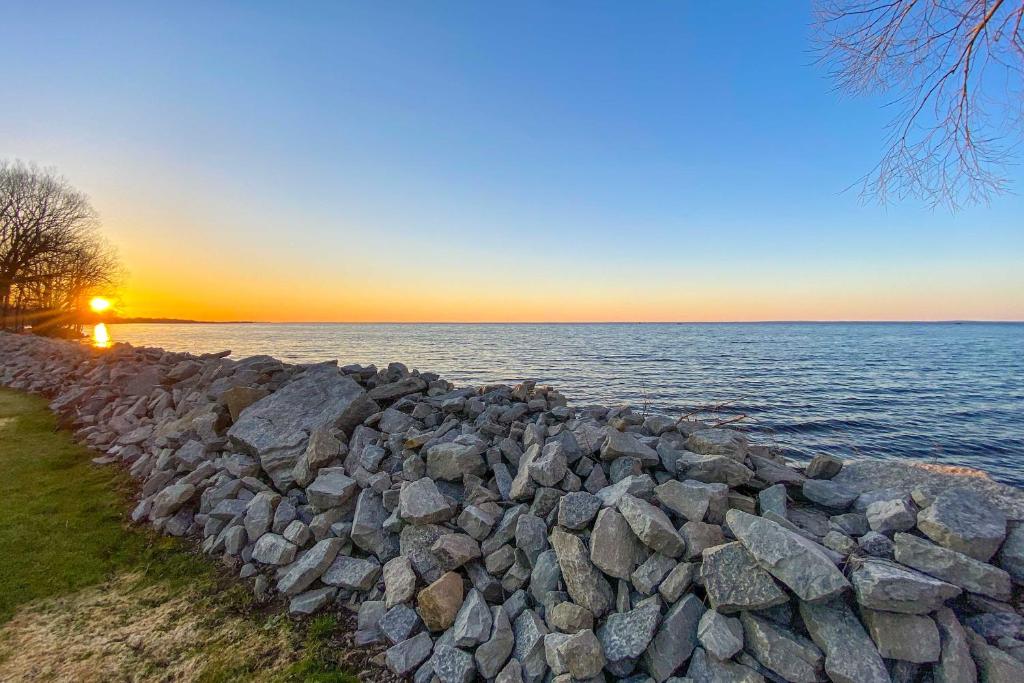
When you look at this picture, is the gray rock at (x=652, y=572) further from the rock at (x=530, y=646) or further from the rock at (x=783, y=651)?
the rock at (x=530, y=646)

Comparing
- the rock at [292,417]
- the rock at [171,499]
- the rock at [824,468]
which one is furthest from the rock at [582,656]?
the rock at [171,499]

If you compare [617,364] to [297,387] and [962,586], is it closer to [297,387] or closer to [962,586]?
[297,387]

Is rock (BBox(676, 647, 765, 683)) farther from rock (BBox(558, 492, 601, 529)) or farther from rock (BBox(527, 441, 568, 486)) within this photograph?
rock (BBox(527, 441, 568, 486))

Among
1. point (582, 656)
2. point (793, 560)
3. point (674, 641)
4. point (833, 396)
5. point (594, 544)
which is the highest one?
point (793, 560)

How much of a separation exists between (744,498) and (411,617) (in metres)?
3.05

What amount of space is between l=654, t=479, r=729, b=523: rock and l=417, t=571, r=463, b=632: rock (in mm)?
1920

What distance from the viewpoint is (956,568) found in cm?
323

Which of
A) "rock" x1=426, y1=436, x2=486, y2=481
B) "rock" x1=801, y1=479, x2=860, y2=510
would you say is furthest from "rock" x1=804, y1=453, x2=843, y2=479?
"rock" x1=426, y1=436, x2=486, y2=481

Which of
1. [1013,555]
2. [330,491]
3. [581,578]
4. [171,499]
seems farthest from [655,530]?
[171,499]

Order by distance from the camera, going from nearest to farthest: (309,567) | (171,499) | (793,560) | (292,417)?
(793,560) → (309,567) → (171,499) → (292,417)

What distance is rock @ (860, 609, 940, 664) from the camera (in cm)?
286

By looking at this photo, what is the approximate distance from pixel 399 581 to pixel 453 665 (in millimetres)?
988

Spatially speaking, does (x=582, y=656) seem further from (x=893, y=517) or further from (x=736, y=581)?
(x=893, y=517)

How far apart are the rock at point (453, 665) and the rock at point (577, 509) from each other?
1.25 m
